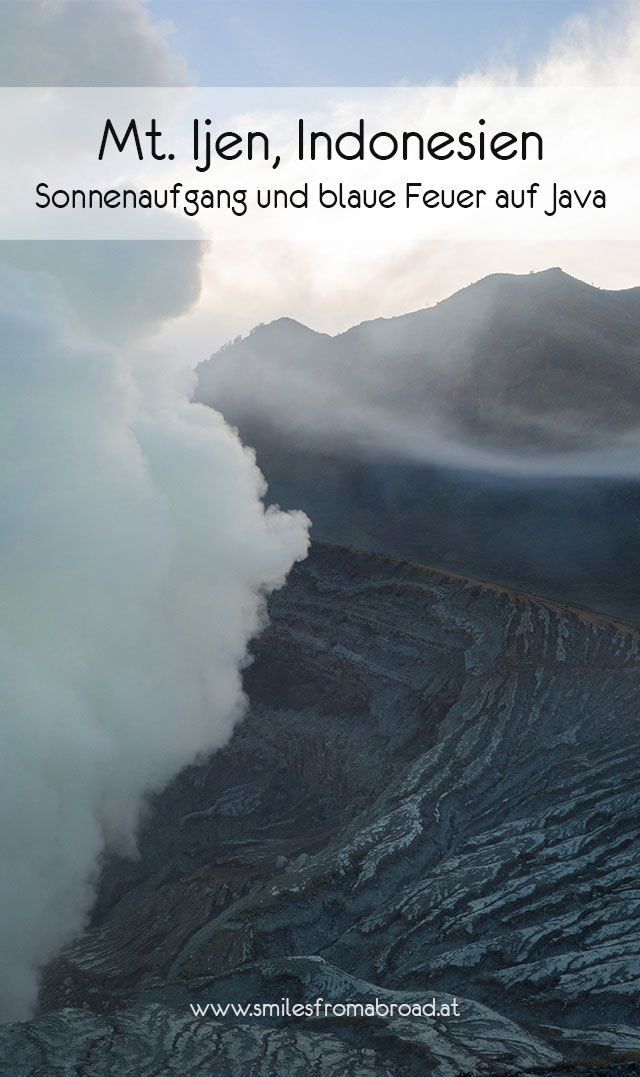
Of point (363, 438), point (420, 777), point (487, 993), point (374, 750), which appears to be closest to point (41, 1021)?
point (487, 993)

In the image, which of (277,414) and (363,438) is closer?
(363,438)

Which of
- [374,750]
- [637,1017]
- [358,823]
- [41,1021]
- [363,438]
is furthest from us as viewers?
[363,438]

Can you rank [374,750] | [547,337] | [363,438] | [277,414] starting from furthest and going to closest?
1. [277,414]
2. [363,438]
3. [547,337]
4. [374,750]

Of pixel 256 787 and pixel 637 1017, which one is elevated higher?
pixel 256 787

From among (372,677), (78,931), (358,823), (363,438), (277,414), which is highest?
(277,414)

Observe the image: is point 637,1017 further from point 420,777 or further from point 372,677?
point 372,677

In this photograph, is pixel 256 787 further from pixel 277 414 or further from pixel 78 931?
pixel 277 414
